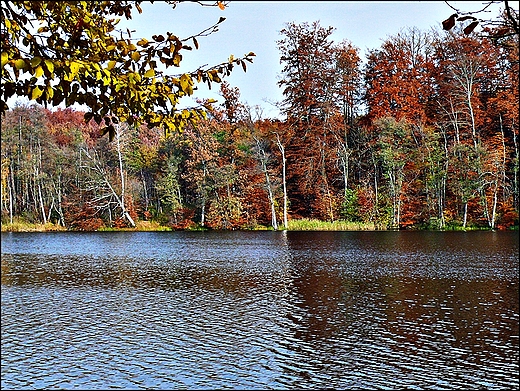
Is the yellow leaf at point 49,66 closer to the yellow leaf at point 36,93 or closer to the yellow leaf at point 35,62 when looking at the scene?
the yellow leaf at point 35,62

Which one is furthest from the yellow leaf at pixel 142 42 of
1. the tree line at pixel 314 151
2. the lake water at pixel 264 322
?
the tree line at pixel 314 151

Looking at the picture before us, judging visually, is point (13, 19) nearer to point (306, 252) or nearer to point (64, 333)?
point (64, 333)

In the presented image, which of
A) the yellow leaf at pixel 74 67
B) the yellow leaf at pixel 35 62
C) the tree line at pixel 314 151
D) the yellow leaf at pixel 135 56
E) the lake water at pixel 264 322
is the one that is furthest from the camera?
the tree line at pixel 314 151

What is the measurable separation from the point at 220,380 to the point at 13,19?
669cm

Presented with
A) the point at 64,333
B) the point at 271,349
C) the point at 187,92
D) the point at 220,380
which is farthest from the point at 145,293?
the point at 187,92

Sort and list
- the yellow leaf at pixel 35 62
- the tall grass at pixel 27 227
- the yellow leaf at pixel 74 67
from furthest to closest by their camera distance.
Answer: the tall grass at pixel 27 227, the yellow leaf at pixel 74 67, the yellow leaf at pixel 35 62

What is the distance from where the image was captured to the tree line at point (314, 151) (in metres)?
36.8

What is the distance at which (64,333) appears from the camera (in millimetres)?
11266

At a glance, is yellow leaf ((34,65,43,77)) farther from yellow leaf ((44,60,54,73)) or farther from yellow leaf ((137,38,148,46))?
yellow leaf ((137,38,148,46))

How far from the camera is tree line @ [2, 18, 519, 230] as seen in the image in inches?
1451

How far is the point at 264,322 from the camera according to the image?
1209 cm

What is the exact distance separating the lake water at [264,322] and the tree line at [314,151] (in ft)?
49.5

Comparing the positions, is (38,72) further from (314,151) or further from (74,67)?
(314,151)

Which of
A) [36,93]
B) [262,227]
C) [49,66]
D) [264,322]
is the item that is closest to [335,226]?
[262,227]
